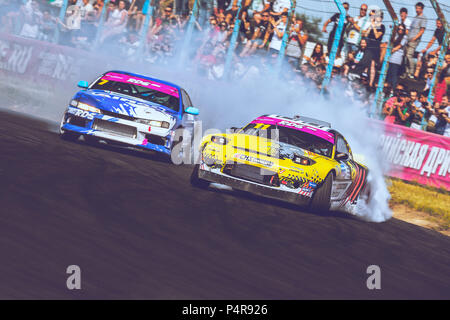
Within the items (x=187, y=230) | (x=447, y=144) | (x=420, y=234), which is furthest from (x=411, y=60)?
(x=187, y=230)

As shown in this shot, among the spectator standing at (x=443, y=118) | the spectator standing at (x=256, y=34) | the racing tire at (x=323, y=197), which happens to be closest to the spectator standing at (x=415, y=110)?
the spectator standing at (x=443, y=118)

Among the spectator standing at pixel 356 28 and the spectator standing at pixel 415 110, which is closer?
the spectator standing at pixel 415 110

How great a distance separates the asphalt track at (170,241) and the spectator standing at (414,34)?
24.6 feet

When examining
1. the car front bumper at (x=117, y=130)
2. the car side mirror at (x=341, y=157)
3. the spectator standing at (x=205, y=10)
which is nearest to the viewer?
the car side mirror at (x=341, y=157)

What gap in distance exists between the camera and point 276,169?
9336 mm

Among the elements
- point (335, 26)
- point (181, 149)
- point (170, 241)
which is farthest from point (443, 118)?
point (170, 241)

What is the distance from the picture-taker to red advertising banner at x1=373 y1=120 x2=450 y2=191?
15.6 meters

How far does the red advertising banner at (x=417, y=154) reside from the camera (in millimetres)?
15572

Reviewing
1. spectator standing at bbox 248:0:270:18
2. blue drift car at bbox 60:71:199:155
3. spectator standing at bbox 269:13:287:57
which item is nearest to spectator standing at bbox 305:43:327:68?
spectator standing at bbox 269:13:287:57

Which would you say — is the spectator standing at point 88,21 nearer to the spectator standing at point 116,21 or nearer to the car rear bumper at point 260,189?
the spectator standing at point 116,21

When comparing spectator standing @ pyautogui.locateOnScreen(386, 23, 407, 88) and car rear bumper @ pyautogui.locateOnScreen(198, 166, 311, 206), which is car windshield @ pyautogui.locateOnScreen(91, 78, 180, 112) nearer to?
car rear bumper @ pyautogui.locateOnScreen(198, 166, 311, 206)

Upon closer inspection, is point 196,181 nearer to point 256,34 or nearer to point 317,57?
point 317,57

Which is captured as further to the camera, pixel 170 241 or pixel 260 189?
pixel 260 189

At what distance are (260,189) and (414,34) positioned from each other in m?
9.37
